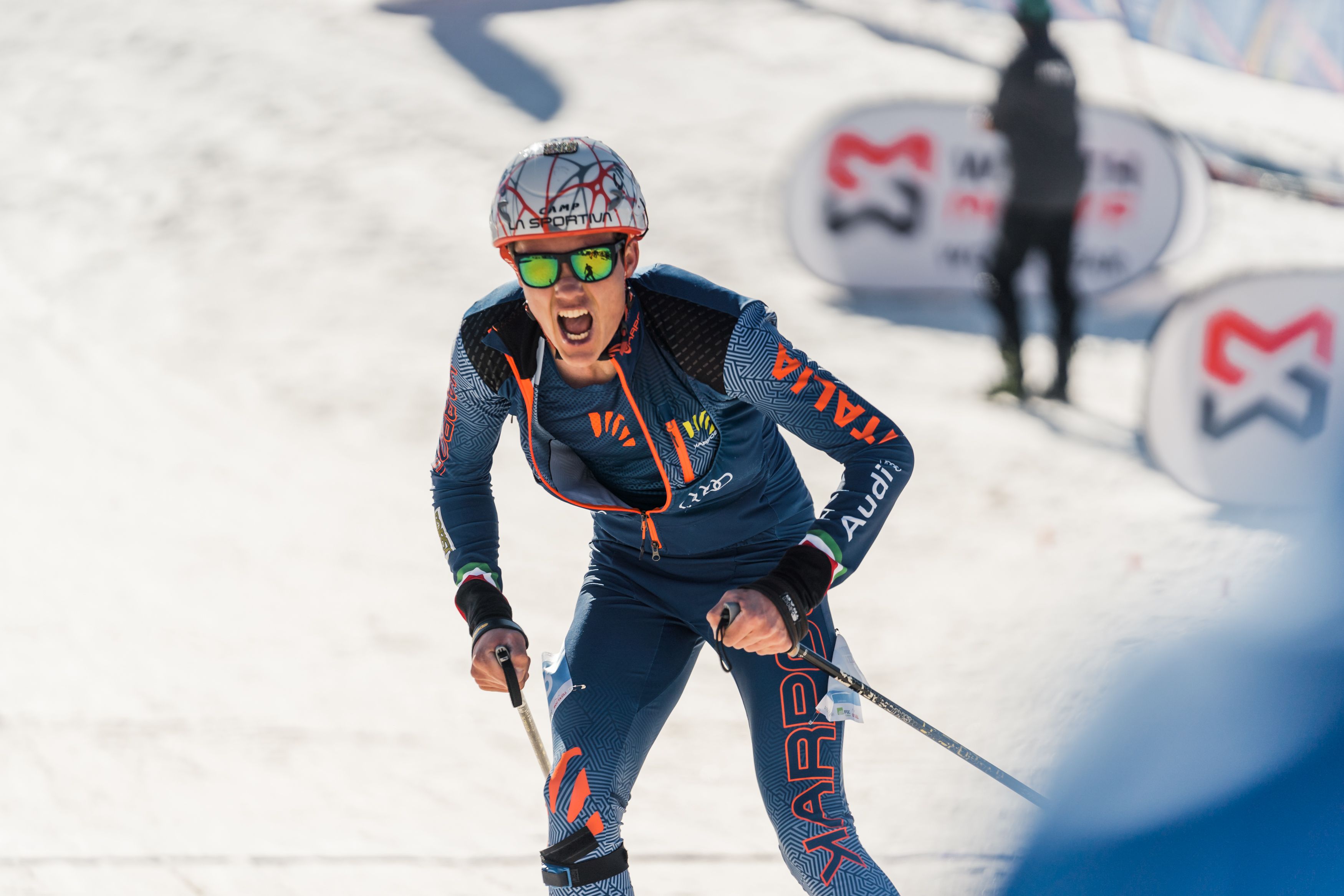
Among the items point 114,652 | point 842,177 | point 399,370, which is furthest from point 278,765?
point 842,177

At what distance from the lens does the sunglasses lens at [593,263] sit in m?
2.80

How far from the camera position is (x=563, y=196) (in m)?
2.79

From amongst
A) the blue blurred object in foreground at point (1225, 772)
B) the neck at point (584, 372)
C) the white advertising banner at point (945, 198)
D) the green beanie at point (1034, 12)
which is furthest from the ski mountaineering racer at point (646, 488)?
the white advertising banner at point (945, 198)

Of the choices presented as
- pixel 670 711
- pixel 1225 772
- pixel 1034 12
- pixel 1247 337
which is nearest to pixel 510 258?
pixel 670 711

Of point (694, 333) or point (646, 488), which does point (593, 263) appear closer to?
point (694, 333)

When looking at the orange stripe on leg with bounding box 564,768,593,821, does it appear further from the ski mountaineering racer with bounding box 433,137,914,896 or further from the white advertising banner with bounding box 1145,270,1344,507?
the white advertising banner with bounding box 1145,270,1344,507

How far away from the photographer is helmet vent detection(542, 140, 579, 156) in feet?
9.37

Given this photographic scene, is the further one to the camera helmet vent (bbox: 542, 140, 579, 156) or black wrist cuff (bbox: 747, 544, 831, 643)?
helmet vent (bbox: 542, 140, 579, 156)

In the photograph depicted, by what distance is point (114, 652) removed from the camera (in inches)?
222

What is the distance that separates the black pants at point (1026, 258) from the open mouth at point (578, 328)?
20.4 feet

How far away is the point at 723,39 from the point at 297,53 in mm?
5013

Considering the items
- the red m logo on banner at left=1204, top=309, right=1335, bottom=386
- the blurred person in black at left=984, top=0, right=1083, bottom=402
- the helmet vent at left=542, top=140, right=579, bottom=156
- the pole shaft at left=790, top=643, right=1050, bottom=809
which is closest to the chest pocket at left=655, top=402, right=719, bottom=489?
the pole shaft at left=790, top=643, right=1050, bottom=809

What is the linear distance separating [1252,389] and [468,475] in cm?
454

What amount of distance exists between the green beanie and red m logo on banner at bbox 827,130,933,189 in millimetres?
1422
